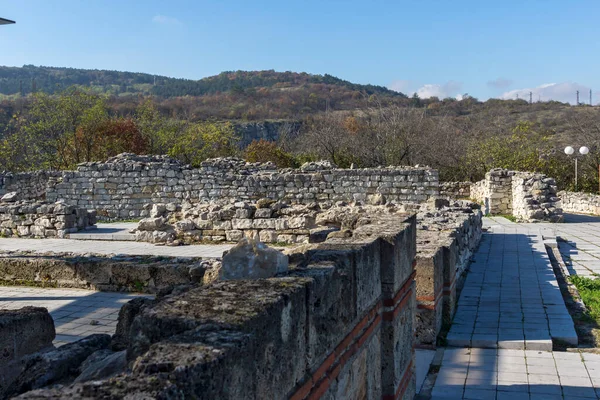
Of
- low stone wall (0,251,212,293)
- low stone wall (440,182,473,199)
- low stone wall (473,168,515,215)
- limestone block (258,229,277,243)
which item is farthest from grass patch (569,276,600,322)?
low stone wall (440,182,473,199)

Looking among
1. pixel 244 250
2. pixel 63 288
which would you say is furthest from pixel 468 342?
pixel 63 288

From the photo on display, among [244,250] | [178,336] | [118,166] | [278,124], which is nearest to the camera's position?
[178,336]

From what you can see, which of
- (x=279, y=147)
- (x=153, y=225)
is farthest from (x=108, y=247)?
(x=279, y=147)

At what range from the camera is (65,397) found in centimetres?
141

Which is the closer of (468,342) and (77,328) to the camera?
(77,328)

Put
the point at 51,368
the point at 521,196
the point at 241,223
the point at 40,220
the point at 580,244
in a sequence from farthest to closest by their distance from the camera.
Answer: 1. the point at 521,196
2. the point at 40,220
3. the point at 580,244
4. the point at 241,223
5. the point at 51,368

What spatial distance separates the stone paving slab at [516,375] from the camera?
4840 millimetres

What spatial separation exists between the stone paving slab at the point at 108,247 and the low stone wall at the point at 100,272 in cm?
352

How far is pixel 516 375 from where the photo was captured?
5.27 meters

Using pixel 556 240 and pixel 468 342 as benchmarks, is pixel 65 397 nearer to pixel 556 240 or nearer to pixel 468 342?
pixel 468 342

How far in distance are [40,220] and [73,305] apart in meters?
8.96

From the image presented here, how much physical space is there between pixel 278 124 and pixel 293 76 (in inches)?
1724

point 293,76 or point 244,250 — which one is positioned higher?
point 293,76

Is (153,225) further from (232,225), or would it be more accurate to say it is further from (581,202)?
(581,202)
